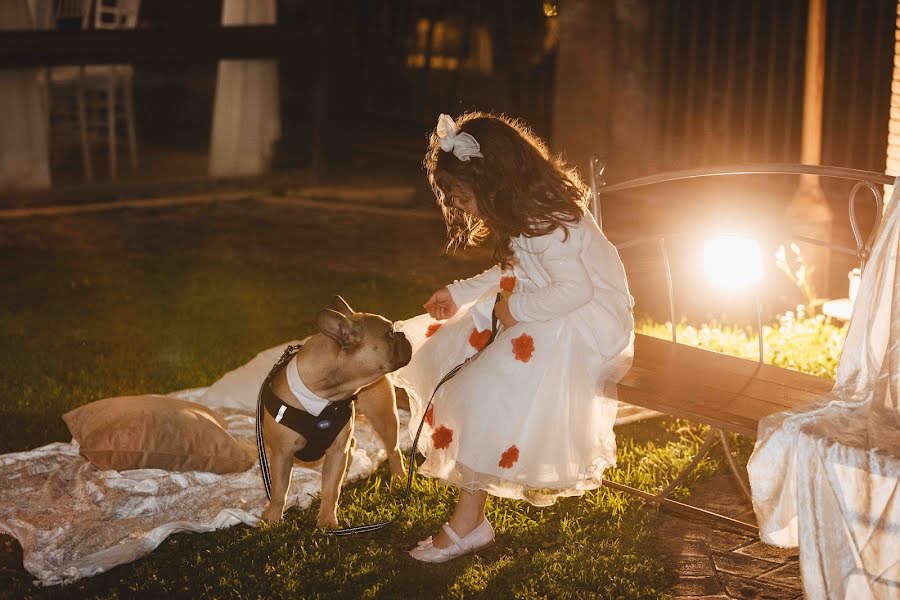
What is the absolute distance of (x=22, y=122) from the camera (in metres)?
10.8

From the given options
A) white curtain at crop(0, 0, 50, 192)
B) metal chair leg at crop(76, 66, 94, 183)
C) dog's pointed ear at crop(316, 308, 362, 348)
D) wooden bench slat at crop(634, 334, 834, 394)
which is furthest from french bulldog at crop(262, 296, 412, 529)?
Result: metal chair leg at crop(76, 66, 94, 183)

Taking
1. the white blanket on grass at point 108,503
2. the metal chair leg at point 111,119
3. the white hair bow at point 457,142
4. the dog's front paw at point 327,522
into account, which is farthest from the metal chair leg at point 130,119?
the white hair bow at point 457,142

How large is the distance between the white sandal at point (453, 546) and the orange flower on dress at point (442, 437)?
1.16ft

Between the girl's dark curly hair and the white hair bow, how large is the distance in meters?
0.02

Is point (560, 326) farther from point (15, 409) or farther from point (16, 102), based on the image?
point (16, 102)

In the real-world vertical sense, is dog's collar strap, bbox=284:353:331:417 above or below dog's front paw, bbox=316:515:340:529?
above

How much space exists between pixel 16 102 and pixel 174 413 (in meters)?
6.68

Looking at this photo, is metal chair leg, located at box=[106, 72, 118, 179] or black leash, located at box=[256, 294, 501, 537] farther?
metal chair leg, located at box=[106, 72, 118, 179]

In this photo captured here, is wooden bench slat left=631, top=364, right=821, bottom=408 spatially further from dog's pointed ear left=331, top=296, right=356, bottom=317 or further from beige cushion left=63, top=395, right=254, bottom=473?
beige cushion left=63, top=395, right=254, bottom=473

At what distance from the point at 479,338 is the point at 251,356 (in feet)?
8.59

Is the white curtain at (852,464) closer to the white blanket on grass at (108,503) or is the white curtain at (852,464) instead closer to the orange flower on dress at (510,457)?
the orange flower on dress at (510,457)

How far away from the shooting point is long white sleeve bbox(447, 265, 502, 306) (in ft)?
15.0

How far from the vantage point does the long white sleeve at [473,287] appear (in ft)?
15.0

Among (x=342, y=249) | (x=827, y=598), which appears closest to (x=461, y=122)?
(x=827, y=598)
